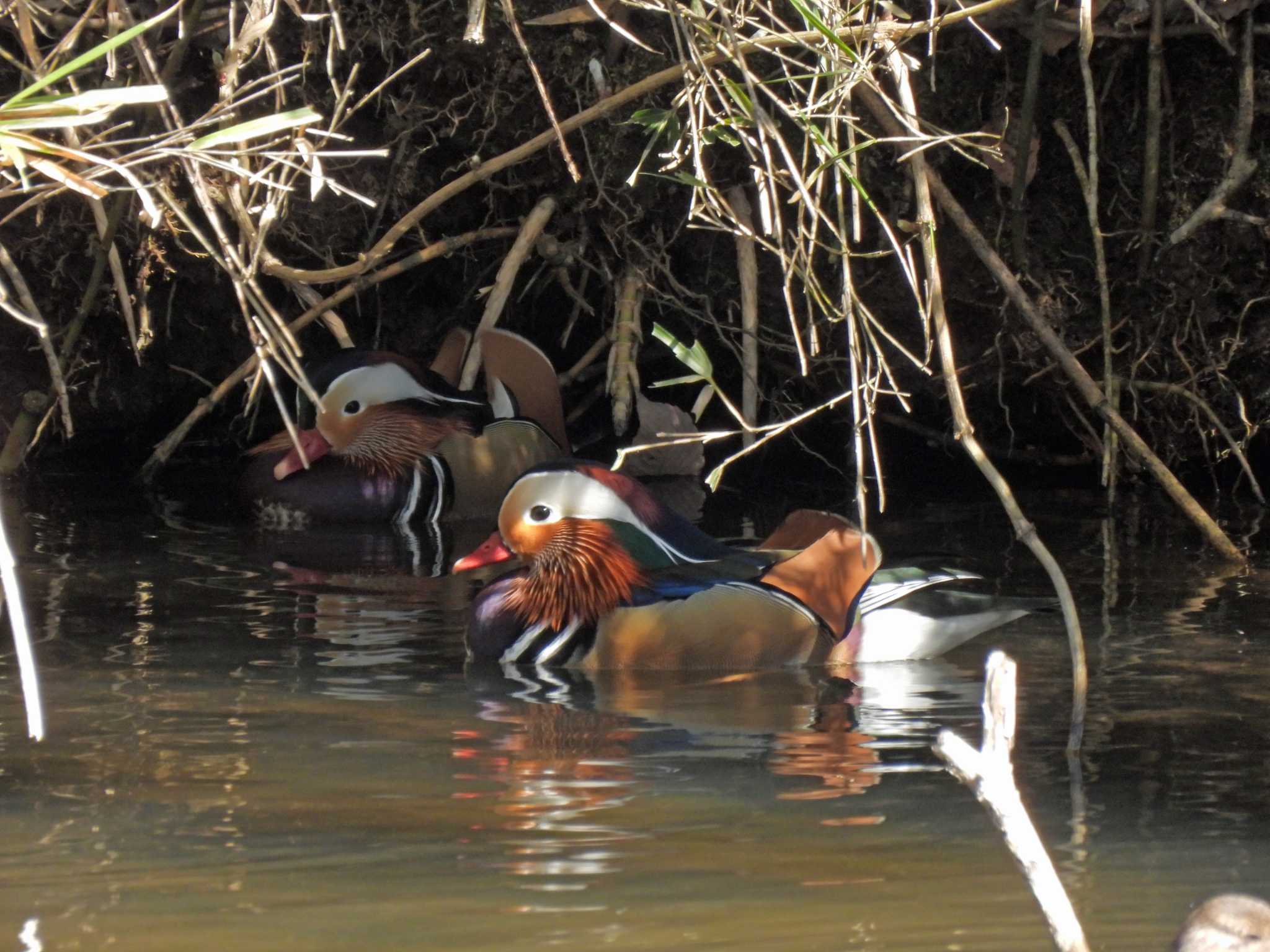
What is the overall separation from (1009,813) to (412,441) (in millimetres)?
5828

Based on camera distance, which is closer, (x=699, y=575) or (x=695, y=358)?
(x=695, y=358)

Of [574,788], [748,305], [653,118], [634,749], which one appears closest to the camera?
[574,788]

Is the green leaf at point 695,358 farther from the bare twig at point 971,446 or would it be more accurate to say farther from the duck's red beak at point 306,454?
the duck's red beak at point 306,454

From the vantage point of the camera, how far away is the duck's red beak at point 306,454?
681cm

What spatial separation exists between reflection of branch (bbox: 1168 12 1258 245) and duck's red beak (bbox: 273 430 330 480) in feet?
11.2

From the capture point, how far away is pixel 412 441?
740cm

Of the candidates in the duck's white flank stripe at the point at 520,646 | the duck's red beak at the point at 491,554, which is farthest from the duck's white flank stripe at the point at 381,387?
the duck's white flank stripe at the point at 520,646

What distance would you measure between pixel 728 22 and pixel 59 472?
569cm

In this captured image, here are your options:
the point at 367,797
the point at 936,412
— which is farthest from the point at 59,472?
the point at 367,797

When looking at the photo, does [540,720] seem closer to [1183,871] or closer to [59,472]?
[1183,871]

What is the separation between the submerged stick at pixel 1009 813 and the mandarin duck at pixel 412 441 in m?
5.25

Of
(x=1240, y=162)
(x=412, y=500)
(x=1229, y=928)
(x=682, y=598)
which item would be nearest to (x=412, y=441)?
(x=412, y=500)

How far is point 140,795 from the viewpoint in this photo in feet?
9.73

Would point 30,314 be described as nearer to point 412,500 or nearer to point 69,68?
point 412,500
